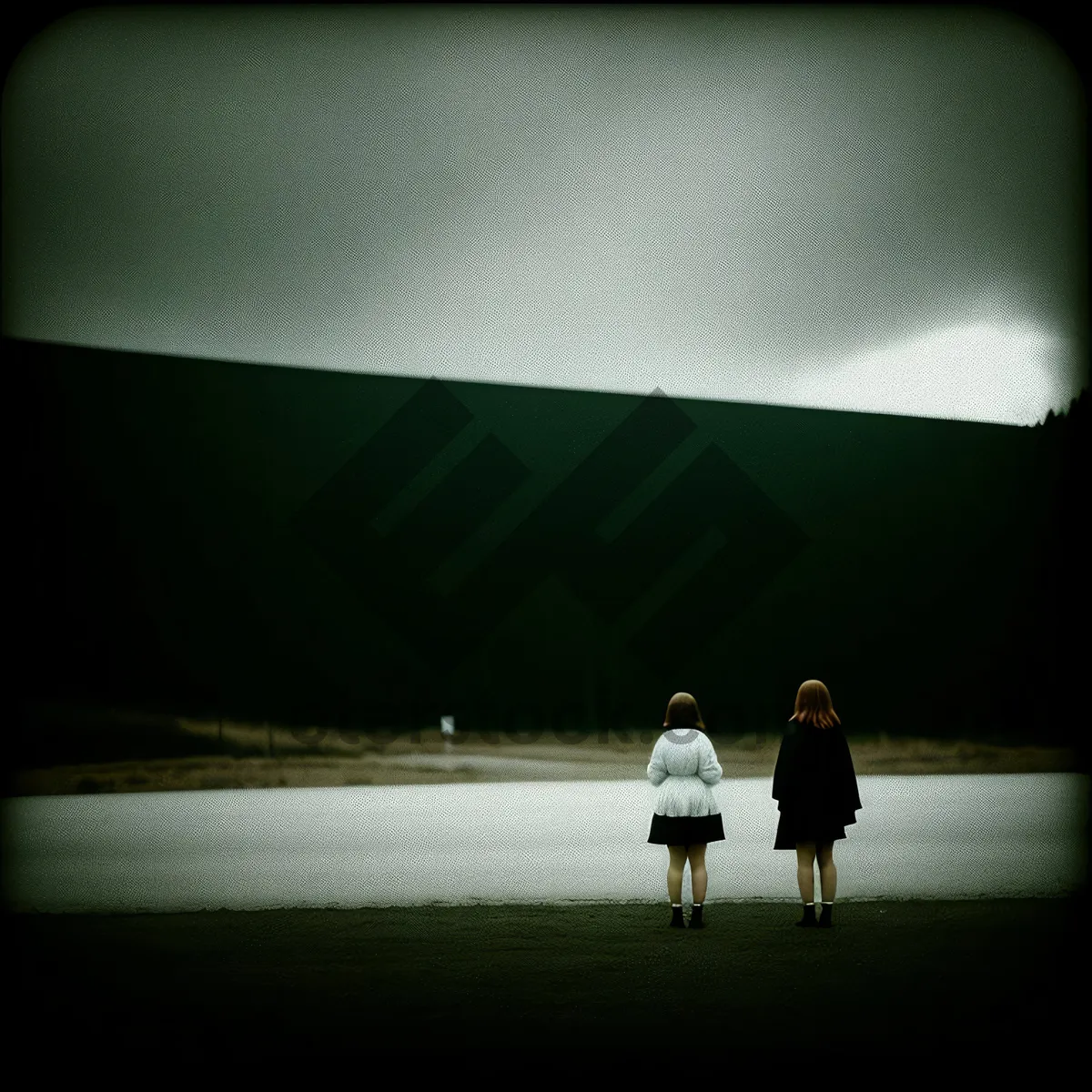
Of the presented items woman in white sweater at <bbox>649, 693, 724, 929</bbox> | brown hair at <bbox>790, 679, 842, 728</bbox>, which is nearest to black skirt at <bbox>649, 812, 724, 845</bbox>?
woman in white sweater at <bbox>649, 693, 724, 929</bbox>

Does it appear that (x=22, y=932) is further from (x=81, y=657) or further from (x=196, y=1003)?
(x=81, y=657)

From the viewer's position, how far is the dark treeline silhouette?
12.4 metres

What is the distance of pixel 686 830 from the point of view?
6.36m

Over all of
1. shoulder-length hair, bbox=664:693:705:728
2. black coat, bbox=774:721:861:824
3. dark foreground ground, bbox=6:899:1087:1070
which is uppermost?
shoulder-length hair, bbox=664:693:705:728

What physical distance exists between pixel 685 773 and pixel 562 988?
71.3 inches

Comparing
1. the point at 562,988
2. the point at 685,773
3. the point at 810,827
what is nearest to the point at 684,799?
the point at 685,773

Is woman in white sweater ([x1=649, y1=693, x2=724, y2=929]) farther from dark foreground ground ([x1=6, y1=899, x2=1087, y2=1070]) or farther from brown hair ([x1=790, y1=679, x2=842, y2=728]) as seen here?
brown hair ([x1=790, y1=679, x2=842, y2=728])

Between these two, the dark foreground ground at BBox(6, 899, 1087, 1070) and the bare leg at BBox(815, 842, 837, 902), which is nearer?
the dark foreground ground at BBox(6, 899, 1087, 1070)

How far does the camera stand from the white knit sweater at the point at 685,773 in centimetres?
640

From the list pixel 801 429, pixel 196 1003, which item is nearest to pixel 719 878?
pixel 196 1003

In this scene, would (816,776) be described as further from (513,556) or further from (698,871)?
(513,556)

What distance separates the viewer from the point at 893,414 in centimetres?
1253

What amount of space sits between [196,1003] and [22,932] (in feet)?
7.73

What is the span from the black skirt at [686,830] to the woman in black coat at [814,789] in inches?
15.4
